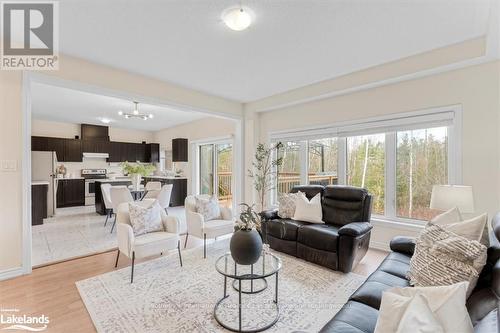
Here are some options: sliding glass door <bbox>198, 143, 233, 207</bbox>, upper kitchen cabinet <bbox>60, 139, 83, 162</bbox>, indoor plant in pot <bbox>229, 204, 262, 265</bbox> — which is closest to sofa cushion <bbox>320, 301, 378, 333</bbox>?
indoor plant in pot <bbox>229, 204, 262, 265</bbox>

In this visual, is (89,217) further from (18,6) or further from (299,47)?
(299,47)

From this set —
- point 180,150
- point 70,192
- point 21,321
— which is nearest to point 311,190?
point 21,321

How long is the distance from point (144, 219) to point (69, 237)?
7.29ft

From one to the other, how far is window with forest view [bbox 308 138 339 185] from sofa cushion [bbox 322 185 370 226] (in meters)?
0.81

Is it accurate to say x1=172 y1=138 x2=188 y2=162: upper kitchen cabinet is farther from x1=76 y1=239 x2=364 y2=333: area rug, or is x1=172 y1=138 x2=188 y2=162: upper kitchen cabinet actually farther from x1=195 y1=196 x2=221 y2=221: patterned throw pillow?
x1=76 y1=239 x2=364 y2=333: area rug

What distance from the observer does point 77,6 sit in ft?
6.97

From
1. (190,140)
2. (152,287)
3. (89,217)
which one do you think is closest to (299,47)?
(152,287)

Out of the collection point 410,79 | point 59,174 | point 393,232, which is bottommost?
point 393,232

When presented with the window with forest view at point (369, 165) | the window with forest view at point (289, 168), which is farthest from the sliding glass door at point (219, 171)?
the window with forest view at point (369, 165)

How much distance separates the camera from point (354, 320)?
52.1 inches

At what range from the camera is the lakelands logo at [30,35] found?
2205 millimetres

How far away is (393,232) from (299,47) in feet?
9.66

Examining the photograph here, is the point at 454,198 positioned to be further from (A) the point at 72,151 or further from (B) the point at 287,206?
(A) the point at 72,151

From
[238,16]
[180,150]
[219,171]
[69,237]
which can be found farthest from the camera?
[180,150]
